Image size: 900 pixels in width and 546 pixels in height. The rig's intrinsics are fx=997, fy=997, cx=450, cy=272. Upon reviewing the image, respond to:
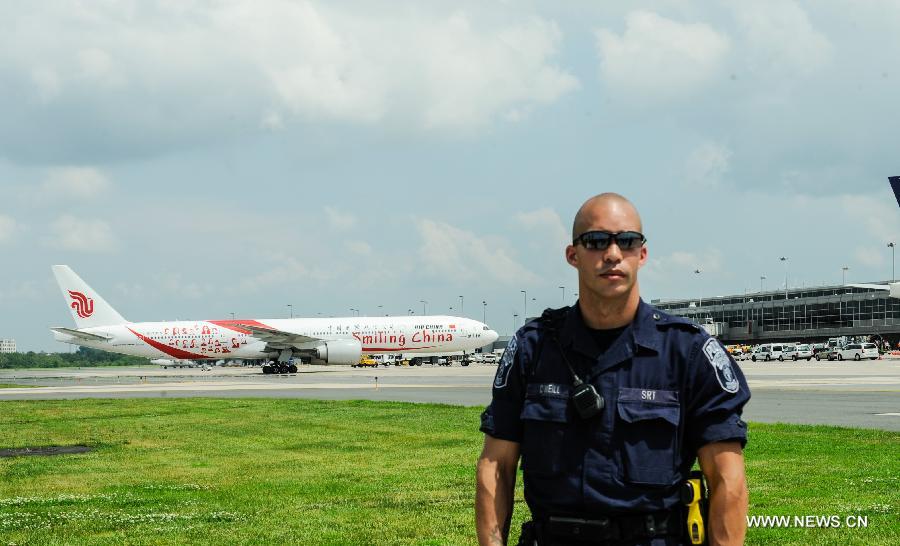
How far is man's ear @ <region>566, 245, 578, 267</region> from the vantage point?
399 centimetres

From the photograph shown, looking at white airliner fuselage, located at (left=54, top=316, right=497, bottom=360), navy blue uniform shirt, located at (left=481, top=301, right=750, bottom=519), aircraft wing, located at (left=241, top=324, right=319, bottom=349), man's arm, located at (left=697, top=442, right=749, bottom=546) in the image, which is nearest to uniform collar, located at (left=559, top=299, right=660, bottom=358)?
navy blue uniform shirt, located at (left=481, top=301, right=750, bottom=519)

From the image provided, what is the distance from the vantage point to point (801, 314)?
139 metres

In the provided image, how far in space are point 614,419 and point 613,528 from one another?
0.40m

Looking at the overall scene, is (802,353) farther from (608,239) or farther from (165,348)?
(608,239)

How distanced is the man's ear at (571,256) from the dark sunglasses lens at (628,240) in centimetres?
20

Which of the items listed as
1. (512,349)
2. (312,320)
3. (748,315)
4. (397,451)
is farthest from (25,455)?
(748,315)

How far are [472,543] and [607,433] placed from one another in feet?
16.2

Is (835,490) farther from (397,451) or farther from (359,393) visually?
(359,393)

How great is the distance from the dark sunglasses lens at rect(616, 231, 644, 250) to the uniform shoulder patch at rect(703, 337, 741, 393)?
0.48m

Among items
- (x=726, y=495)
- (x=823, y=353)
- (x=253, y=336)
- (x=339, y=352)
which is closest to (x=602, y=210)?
(x=726, y=495)

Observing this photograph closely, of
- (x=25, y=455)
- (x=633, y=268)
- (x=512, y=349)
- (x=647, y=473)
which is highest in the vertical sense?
(x=633, y=268)

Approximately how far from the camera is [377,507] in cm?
1023

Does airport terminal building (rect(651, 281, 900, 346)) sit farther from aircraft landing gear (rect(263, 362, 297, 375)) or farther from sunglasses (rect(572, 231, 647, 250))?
sunglasses (rect(572, 231, 647, 250))

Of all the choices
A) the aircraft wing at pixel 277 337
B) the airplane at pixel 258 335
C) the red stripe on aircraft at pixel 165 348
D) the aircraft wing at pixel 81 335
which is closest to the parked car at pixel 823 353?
the airplane at pixel 258 335
